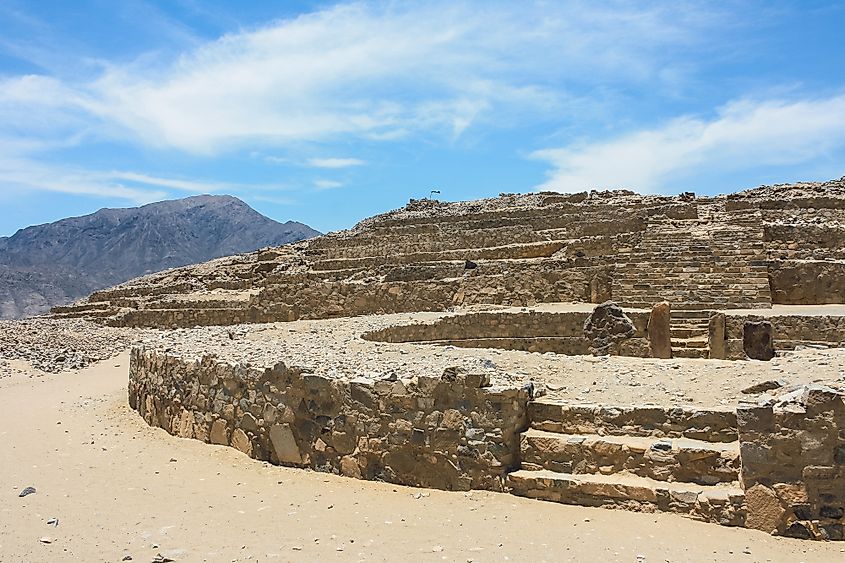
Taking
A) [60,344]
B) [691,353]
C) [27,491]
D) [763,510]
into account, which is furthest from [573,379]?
[60,344]

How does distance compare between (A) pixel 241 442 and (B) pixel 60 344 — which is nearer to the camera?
(A) pixel 241 442

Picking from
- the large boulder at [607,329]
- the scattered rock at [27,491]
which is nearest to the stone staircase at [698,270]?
the large boulder at [607,329]

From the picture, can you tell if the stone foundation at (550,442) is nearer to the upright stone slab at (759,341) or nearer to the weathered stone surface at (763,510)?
the weathered stone surface at (763,510)

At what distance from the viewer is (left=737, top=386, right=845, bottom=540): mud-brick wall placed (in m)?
4.69

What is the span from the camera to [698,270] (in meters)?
17.1

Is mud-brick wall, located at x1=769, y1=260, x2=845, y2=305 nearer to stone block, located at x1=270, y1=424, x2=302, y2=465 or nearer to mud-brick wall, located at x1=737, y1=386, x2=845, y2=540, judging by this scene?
mud-brick wall, located at x1=737, y1=386, x2=845, y2=540

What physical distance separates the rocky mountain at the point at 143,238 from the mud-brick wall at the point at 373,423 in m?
88.6

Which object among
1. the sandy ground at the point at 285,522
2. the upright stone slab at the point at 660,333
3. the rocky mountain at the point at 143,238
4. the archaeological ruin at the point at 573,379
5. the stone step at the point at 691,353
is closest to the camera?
the sandy ground at the point at 285,522

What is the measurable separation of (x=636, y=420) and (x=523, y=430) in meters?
0.92

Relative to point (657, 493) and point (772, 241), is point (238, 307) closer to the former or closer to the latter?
point (772, 241)

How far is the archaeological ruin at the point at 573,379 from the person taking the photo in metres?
4.96

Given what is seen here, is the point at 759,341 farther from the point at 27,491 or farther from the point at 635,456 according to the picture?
the point at 27,491

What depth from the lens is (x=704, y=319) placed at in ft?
49.0

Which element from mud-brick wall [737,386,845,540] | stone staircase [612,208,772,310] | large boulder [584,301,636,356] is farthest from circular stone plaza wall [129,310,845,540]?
stone staircase [612,208,772,310]
